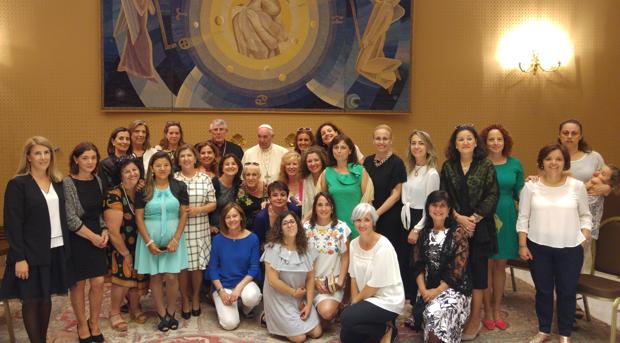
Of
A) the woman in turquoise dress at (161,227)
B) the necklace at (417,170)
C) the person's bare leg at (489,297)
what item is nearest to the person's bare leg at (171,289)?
the woman in turquoise dress at (161,227)

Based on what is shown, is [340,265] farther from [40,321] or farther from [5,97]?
[5,97]

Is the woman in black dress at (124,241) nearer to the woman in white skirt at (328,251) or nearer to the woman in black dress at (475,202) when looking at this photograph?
the woman in white skirt at (328,251)

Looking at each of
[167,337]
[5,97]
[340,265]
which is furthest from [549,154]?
[5,97]

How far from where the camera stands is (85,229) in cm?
359

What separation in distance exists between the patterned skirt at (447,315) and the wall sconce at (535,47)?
148 inches

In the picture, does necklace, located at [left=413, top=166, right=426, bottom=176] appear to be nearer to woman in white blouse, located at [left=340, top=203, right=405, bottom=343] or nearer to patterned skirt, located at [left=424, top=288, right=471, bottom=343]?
woman in white blouse, located at [left=340, top=203, right=405, bottom=343]

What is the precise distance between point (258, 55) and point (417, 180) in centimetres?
283

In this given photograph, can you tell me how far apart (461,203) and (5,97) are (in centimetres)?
496

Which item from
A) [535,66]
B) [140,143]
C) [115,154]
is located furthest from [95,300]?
[535,66]

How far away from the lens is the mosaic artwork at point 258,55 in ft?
19.5

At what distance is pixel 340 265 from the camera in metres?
4.07

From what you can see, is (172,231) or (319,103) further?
(319,103)

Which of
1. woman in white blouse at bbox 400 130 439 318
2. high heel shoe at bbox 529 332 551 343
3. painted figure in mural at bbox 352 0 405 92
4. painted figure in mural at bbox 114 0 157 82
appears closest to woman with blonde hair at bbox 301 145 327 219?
woman in white blouse at bbox 400 130 439 318

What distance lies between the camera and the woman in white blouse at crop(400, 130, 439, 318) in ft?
13.5
